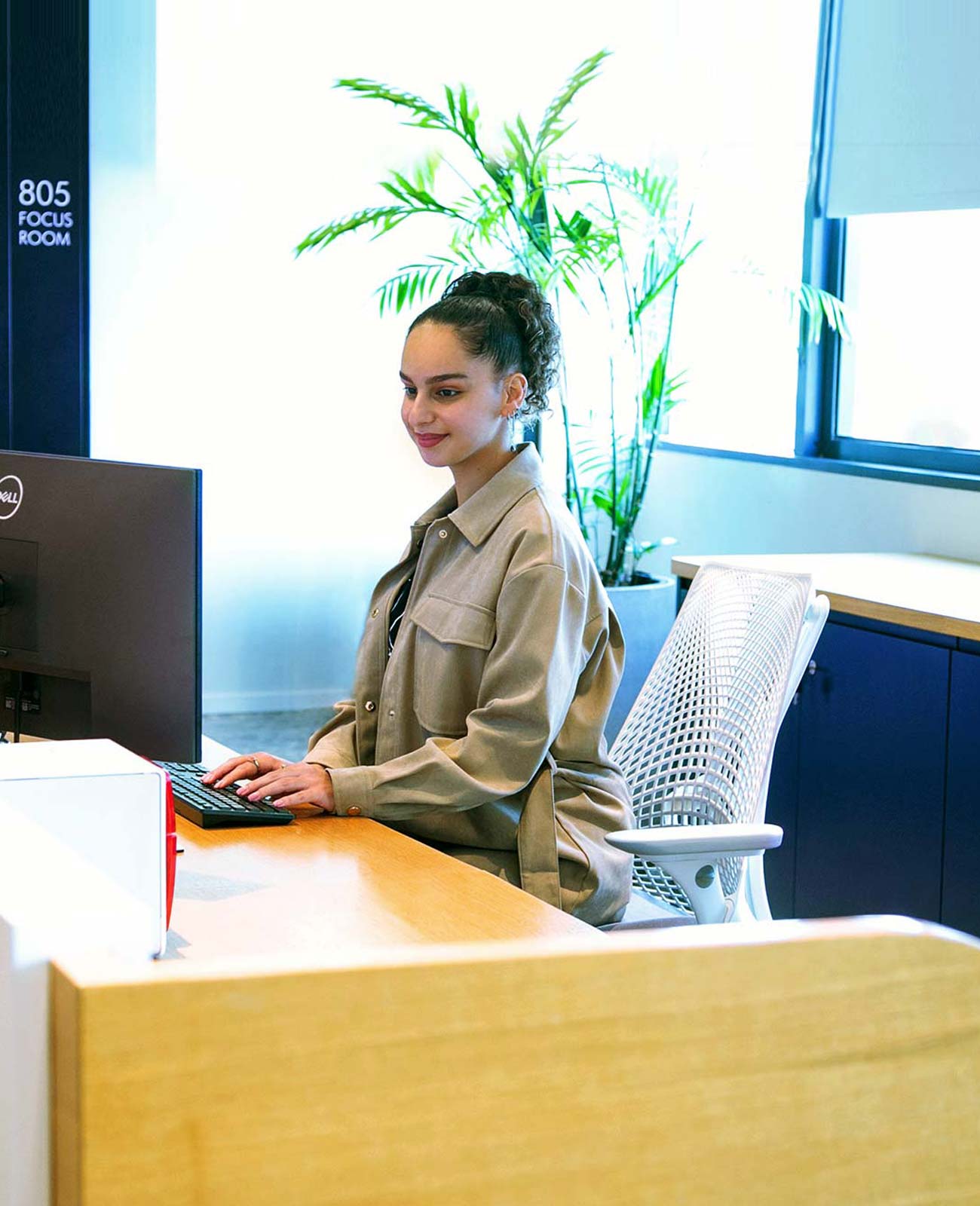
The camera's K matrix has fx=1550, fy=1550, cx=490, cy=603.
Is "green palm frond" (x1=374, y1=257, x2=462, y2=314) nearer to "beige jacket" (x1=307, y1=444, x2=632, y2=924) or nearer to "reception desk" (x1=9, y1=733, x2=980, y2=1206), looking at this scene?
"beige jacket" (x1=307, y1=444, x2=632, y2=924)

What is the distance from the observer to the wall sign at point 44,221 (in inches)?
173

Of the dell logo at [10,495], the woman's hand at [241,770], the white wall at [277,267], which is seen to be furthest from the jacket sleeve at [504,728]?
the white wall at [277,267]

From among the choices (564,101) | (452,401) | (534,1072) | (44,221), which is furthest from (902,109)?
(534,1072)

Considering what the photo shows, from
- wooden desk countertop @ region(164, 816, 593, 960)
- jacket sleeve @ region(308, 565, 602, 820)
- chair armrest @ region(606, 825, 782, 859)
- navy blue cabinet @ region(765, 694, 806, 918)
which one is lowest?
navy blue cabinet @ region(765, 694, 806, 918)

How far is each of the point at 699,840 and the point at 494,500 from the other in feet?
1.66

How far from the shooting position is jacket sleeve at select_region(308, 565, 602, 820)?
1797mm

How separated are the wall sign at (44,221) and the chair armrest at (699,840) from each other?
126 inches

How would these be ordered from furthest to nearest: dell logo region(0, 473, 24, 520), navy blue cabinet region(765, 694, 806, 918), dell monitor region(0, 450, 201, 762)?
navy blue cabinet region(765, 694, 806, 918) < dell logo region(0, 473, 24, 520) < dell monitor region(0, 450, 201, 762)

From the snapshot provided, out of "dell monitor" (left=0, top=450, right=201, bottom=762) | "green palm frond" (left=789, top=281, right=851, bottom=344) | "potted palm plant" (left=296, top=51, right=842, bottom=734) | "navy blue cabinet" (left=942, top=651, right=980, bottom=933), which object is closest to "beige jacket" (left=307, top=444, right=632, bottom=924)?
"dell monitor" (left=0, top=450, right=201, bottom=762)

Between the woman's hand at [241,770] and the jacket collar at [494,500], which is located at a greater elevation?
the jacket collar at [494,500]

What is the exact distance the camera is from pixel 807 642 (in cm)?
203

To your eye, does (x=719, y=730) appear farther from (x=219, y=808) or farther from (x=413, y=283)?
(x=413, y=283)

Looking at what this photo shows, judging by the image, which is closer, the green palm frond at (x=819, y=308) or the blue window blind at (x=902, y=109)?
the blue window blind at (x=902, y=109)

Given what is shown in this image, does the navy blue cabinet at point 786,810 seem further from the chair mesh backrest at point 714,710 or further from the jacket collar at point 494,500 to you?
the jacket collar at point 494,500
